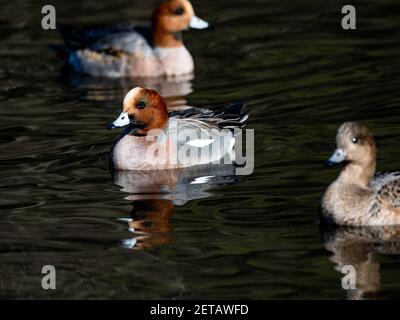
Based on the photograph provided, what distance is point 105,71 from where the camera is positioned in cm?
1603

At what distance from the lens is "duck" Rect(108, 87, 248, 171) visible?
11.8 m

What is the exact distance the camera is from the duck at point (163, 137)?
11.8 meters

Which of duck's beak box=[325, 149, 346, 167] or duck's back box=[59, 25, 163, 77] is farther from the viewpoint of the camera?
duck's back box=[59, 25, 163, 77]

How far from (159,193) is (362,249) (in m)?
2.41

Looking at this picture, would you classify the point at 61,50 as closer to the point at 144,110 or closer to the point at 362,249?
the point at 144,110

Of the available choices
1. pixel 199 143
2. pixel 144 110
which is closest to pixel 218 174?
pixel 199 143

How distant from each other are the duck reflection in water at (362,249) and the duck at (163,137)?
2.58 meters

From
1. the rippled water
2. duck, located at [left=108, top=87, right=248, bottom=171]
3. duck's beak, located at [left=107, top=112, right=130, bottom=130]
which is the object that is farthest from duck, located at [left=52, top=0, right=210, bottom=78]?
duck's beak, located at [left=107, top=112, right=130, bottom=130]

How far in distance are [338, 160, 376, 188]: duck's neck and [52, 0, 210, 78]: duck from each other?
6.20m

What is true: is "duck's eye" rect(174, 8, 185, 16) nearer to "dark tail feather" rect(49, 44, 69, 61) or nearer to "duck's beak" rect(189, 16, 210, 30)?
"duck's beak" rect(189, 16, 210, 30)

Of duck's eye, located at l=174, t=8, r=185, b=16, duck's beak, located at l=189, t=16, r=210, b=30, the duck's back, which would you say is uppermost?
duck's eye, located at l=174, t=8, r=185, b=16

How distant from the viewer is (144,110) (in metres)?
11.9

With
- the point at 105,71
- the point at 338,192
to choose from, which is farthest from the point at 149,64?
the point at 338,192

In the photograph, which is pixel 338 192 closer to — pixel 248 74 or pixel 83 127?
pixel 83 127
